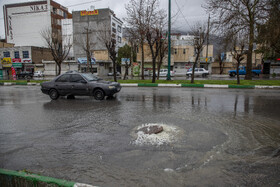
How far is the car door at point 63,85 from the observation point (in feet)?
34.6

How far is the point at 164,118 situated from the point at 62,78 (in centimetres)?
700

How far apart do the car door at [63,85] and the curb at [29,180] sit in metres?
8.28

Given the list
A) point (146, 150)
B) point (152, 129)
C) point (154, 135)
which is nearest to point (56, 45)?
point (152, 129)

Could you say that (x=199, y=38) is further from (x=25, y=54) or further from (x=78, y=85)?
(x=25, y=54)

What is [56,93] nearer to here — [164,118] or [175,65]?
[164,118]

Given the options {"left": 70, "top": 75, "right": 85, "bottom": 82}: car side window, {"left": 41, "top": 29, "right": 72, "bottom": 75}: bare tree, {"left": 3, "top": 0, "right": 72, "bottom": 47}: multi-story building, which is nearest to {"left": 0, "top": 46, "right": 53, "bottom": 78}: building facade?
{"left": 3, "top": 0, "right": 72, "bottom": 47}: multi-story building

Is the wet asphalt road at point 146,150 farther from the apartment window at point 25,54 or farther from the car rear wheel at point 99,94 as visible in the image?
the apartment window at point 25,54

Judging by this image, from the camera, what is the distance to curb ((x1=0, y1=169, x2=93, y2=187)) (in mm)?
2383

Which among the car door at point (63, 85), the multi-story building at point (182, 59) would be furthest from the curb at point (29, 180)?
the multi-story building at point (182, 59)

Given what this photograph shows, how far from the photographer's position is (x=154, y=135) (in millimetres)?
4598

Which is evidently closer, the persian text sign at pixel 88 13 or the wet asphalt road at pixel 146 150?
the wet asphalt road at pixel 146 150

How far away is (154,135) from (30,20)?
74.9 m

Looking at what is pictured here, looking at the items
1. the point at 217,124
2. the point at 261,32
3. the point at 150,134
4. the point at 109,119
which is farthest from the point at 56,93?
the point at 261,32

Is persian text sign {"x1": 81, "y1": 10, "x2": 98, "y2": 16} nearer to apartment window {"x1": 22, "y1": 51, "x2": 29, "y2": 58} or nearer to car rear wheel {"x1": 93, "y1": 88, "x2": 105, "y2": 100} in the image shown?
apartment window {"x1": 22, "y1": 51, "x2": 29, "y2": 58}
